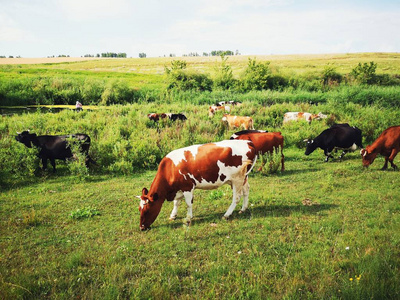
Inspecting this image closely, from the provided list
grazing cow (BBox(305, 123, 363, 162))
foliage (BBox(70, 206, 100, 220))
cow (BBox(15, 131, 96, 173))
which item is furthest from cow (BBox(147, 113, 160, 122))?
foliage (BBox(70, 206, 100, 220))

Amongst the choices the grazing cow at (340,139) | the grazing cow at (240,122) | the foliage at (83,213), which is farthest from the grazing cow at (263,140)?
the foliage at (83,213)

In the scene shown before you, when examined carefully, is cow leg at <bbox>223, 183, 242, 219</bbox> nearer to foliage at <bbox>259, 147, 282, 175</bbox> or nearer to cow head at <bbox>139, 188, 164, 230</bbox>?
cow head at <bbox>139, 188, 164, 230</bbox>

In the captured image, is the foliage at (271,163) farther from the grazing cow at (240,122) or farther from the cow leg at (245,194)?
the grazing cow at (240,122)

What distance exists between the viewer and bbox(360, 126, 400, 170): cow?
1060 centimetres

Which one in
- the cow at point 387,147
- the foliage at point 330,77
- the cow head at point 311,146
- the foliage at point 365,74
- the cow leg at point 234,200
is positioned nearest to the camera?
the cow leg at point 234,200

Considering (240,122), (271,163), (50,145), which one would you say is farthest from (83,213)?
(240,122)

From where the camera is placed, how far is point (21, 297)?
12.9 ft

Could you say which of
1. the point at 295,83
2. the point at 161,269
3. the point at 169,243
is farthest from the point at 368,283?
the point at 295,83

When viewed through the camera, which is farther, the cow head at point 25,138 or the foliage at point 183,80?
the foliage at point 183,80

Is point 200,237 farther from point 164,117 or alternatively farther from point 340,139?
point 164,117

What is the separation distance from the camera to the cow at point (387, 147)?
10.6 metres

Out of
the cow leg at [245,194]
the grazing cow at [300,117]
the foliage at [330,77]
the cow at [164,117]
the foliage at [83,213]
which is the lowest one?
the foliage at [83,213]

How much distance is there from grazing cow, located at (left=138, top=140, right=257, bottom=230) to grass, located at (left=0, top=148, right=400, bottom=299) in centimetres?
62

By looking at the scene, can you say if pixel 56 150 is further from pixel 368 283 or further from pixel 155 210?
pixel 368 283
